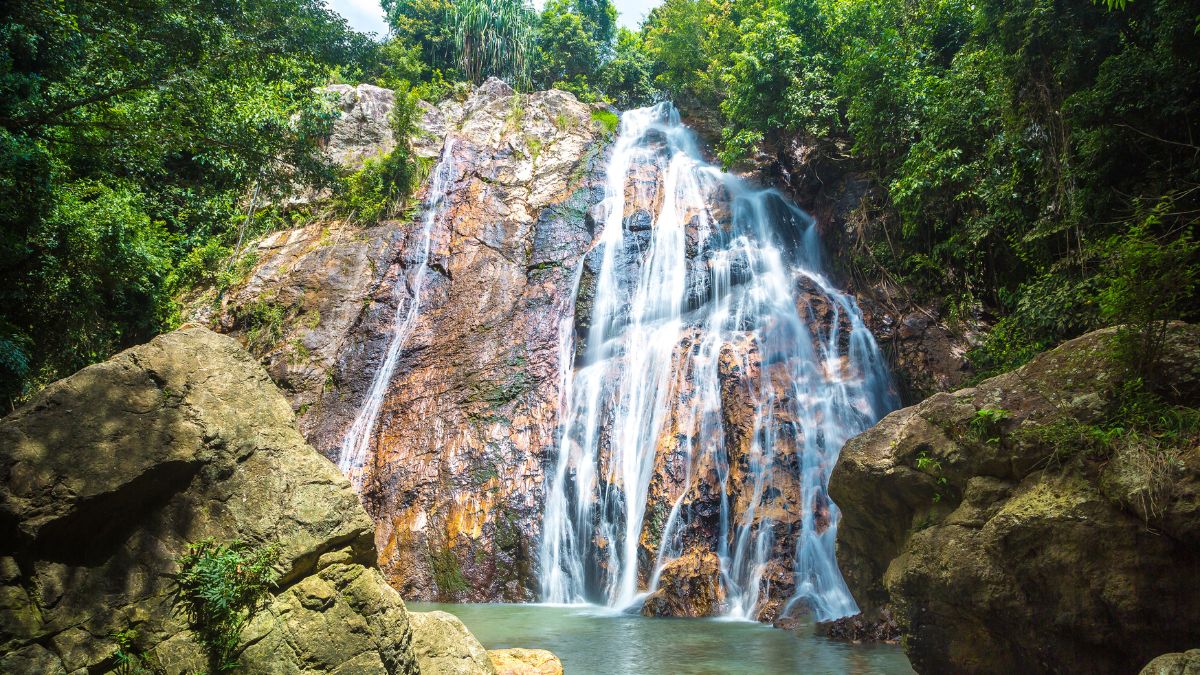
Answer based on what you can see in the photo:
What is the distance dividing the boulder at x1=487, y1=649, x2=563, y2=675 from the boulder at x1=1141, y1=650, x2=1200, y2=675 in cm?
403

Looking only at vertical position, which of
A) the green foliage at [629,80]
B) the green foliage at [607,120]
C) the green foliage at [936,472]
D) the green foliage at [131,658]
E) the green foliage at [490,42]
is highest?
the green foliage at [490,42]

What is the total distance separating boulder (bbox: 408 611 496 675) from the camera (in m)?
4.44

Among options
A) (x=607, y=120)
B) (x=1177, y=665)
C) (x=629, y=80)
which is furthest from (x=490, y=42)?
(x=1177, y=665)

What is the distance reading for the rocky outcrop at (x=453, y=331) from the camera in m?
12.0

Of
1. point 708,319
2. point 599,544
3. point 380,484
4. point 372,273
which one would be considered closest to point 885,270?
point 708,319

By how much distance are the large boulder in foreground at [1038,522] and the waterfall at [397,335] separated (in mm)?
10453

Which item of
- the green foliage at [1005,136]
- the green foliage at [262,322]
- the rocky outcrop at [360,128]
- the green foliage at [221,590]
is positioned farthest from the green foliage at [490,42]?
the green foliage at [221,590]

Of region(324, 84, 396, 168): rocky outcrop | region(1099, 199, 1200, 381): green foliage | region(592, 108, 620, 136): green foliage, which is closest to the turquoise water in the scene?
region(1099, 199, 1200, 381): green foliage

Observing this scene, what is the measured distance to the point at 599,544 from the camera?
1113 centimetres

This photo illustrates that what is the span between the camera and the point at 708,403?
11781 mm

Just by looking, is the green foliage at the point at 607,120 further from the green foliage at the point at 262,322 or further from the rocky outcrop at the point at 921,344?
the rocky outcrop at the point at 921,344

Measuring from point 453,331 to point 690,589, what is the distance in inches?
333

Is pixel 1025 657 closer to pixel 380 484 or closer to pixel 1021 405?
pixel 1021 405

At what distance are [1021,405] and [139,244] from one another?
15066 mm
